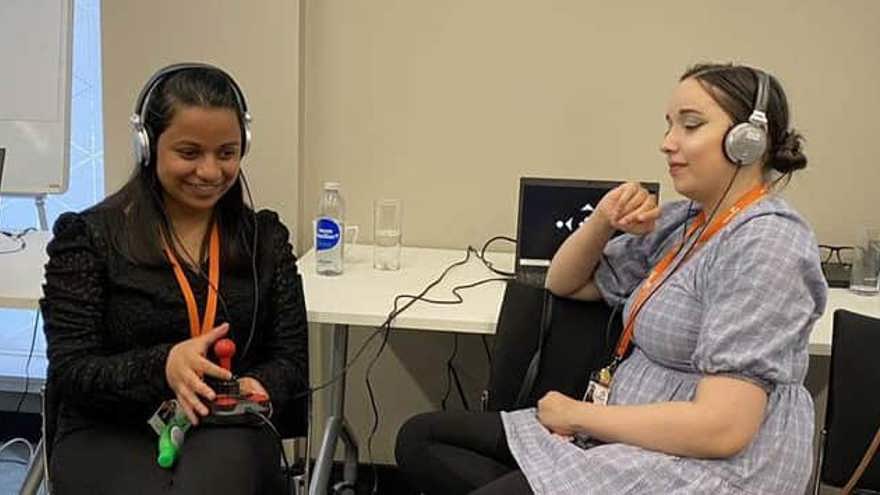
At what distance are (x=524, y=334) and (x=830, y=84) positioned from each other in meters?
1.28

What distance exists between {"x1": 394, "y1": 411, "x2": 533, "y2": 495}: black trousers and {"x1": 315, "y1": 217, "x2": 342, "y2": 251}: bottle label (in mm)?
572

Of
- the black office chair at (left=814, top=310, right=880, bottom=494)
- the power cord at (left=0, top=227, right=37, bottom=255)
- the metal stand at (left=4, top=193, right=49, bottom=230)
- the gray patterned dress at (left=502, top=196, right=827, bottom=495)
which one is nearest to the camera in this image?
the gray patterned dress at (left=502, top=196, right=827, bottom=495)

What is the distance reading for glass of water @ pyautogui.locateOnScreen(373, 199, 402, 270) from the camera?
7.31 feet

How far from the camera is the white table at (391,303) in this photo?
182 cm

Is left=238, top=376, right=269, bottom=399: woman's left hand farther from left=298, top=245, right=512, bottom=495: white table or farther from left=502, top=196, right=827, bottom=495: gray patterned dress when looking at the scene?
left=502, top=196, right=827, bottom=495: gray patterned dress

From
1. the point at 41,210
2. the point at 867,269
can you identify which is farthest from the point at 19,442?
the point at 867,269

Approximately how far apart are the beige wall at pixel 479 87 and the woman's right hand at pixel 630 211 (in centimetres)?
83

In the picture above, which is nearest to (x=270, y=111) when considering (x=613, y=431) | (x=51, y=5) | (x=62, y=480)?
(x=51, y=5)

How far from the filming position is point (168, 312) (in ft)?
5.03

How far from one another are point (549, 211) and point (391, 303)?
467 millimetres

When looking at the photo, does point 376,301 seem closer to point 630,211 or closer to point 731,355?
point 630,211

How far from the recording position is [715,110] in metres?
1.37

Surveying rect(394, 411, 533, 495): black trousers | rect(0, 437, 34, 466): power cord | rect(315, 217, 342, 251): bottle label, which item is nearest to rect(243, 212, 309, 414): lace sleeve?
rect(394, 411, 533, 495): black trousers

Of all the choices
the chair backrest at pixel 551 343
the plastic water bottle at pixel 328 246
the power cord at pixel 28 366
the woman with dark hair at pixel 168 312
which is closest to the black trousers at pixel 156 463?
the woman with dark hair at pixel 168 312
